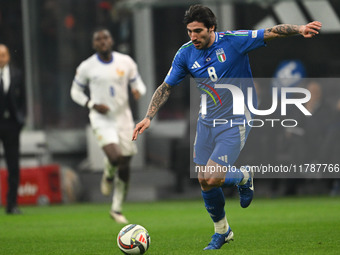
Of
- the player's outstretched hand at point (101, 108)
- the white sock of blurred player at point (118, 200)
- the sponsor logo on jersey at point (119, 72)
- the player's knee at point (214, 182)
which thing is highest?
the sponsor logo on jersey at point (119, 72)

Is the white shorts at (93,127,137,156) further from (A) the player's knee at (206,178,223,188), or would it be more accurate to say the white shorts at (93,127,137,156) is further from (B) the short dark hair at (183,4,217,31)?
(B) the short dark hair at (183,4,217,31)

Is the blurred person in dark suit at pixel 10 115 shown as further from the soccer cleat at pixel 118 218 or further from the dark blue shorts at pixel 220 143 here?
the dark blue shorts at pixel 220 143

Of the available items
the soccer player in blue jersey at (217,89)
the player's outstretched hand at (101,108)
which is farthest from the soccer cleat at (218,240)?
the player's outstretched hand at (101,108)

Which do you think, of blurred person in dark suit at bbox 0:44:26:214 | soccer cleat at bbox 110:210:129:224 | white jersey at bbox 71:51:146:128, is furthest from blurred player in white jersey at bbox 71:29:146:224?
blurred person in dark suit at bbox 0:44:26:214

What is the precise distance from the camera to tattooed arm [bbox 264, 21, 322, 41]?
773 centimetres

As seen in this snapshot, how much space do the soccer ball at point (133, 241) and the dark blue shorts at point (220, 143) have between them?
100cm

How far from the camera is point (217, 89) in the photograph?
838cm

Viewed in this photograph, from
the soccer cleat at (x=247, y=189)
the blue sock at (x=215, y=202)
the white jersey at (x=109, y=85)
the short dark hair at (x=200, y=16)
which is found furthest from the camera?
the white jersey at (x=109, y=85)

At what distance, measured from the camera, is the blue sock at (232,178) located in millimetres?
8172

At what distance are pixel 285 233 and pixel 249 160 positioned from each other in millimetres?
6714

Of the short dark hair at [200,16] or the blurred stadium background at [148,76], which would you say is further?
the blurred stadium background at [148,76]

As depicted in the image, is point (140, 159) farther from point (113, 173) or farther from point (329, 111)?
point (113, 173)

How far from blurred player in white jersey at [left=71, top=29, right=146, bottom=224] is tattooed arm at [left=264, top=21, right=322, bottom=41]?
4.52m

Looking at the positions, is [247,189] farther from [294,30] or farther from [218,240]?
[294,30]
